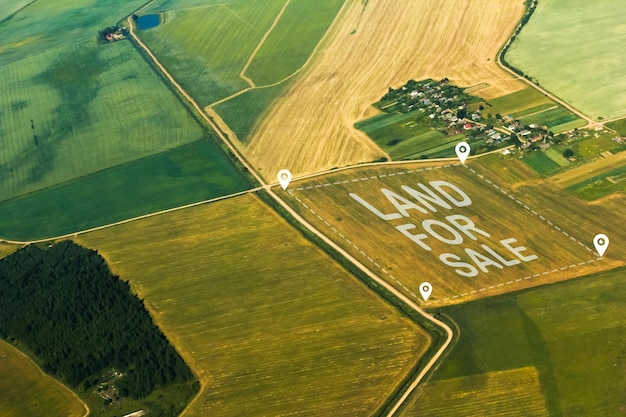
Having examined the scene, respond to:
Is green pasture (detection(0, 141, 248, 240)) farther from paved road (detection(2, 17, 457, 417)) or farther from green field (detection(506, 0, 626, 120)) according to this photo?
green field (detection(506, 0, 626, 120))

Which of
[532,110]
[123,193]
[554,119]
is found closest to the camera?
[123,193]

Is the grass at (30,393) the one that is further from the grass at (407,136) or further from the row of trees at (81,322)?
the grass at (407,136)

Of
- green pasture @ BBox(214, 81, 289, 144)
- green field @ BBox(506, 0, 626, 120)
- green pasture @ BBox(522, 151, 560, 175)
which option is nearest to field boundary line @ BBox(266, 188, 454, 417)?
green pasture @ BBox(214, 81, 289, 144)

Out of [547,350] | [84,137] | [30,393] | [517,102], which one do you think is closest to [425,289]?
[547,350]

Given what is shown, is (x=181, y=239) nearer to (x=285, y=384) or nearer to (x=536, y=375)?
(x=285, y=384)

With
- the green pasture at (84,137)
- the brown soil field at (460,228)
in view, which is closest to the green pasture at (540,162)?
the brown soil field at (460,228)

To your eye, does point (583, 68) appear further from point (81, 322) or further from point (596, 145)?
point (81, 322)

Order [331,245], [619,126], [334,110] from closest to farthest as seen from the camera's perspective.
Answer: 1. [331,245]
2. [619,126]
3. [334,110]
